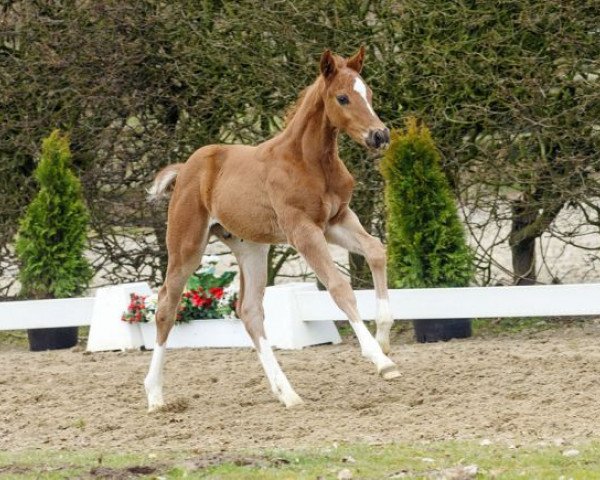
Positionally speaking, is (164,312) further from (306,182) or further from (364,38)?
(364,38)

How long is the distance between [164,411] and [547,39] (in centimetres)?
469

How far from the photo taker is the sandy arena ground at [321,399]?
6449 millimetres

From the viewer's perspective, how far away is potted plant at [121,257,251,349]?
10.7 metres

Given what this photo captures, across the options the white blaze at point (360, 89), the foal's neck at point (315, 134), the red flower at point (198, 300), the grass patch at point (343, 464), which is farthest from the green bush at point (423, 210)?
the grass patch at point (343, 464)

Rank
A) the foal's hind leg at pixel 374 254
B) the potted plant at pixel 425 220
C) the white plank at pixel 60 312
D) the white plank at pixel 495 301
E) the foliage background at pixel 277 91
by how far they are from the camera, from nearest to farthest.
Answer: the foal's hind leg at pixel 374 254 < the white plank at pixel 495 301 < the potted plant at pixel 425 220 < the foliage background at pixel 277 91 < the white plank at pixel 60 312

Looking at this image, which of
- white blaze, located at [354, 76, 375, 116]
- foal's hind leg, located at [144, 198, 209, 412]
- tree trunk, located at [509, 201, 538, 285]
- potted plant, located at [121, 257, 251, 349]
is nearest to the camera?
white blaze, located at [354, 76, 375, 116]

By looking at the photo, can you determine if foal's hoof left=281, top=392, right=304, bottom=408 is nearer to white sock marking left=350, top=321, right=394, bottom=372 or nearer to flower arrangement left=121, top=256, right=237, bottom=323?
white sock marking left=350, top=321, right=394, bottom=372

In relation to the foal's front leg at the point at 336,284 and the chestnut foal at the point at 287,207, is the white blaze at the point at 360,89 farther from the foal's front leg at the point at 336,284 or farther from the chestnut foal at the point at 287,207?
the foal's front leg at the point at 336,284

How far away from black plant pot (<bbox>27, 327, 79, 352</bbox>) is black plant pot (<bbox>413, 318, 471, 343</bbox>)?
340 cm

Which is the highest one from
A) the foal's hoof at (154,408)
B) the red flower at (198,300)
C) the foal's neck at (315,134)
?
the foal's neck at (315,134)

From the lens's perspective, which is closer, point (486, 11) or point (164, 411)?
point (164, 411)

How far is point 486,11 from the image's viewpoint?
10.3m

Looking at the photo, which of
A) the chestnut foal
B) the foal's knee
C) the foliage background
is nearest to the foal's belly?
the chestnut foal

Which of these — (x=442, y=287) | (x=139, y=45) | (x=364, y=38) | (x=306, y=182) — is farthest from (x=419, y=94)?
(x=306, y=182)
